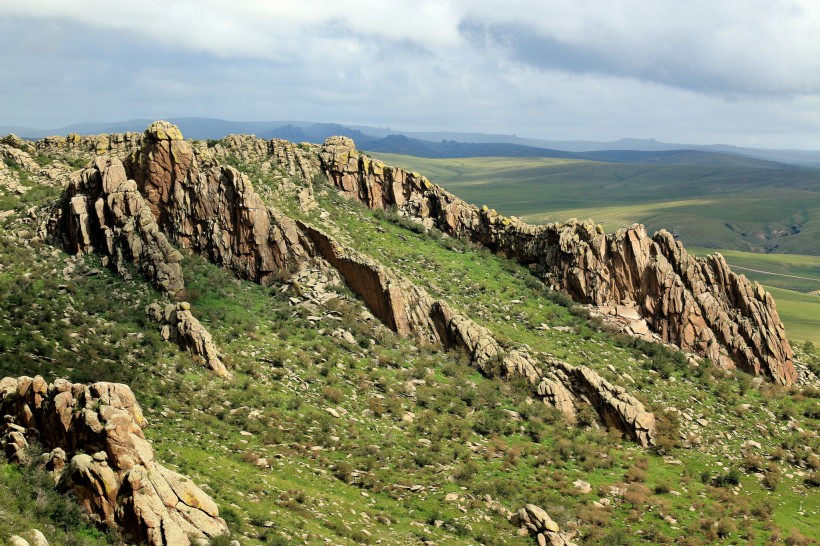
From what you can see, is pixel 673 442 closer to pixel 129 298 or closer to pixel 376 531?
pixel 376 531

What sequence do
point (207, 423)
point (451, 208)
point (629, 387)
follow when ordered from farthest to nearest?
point (451, 208) → point (629, 387) → point (207, 423)

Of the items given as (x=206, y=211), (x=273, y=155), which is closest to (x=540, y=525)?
(x=206, y=211)

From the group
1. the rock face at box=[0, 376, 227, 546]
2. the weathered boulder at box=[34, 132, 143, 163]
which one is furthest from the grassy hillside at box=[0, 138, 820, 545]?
the weathered boulder at box=[34, 132, 143, 163]

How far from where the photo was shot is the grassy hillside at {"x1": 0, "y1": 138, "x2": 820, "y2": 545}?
33.8 m

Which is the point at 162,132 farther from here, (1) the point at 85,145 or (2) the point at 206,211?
(1) the point at 85,145

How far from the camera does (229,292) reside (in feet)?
181

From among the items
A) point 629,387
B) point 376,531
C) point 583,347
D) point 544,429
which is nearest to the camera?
point 376,531

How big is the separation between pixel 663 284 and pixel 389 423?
107 ft

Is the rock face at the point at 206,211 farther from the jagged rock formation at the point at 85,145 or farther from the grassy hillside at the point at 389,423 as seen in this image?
the jagged rock formation at the point at 85,145

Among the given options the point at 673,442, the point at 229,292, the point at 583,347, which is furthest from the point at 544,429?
the point at 229,292

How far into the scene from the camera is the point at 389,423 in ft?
146

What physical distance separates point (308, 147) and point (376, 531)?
186 ft

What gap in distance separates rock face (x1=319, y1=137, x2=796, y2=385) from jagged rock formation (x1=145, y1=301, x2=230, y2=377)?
113 feet

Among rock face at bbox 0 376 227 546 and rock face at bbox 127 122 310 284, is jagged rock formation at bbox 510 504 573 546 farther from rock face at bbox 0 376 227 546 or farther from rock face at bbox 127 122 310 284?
rock face at bbox 127 122 310 284
